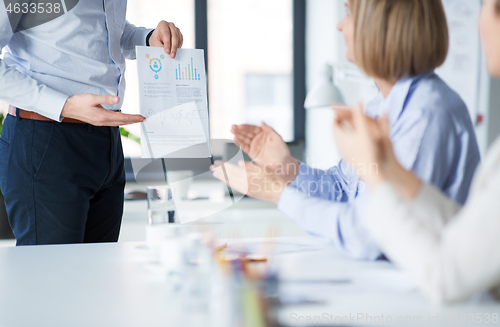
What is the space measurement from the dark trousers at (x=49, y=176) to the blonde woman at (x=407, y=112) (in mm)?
643

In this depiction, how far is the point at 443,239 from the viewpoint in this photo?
561 mm

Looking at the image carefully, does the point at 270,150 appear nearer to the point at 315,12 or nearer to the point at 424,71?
the point at 424,71

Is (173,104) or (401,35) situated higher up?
(401,35)

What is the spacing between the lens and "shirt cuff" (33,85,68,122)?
1208mm

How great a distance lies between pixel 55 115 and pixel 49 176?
0.60ft

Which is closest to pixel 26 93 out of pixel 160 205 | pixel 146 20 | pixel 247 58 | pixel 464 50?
pixel 160 205

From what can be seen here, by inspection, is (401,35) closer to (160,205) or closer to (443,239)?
(443,239)

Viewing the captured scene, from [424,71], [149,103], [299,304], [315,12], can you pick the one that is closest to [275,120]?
[315,12]

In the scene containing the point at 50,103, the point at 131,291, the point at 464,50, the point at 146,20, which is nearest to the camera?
the point at 131,291

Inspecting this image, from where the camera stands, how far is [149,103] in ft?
4.15

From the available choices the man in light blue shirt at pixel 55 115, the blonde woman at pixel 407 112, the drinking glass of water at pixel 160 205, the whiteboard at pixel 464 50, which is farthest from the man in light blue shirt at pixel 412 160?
the whiteboard at pixel 464 50

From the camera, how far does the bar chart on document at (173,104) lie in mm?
1256

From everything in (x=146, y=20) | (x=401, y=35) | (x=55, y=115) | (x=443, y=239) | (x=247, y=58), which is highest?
(x=146, y=20)

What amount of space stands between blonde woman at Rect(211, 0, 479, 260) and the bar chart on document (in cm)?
41
